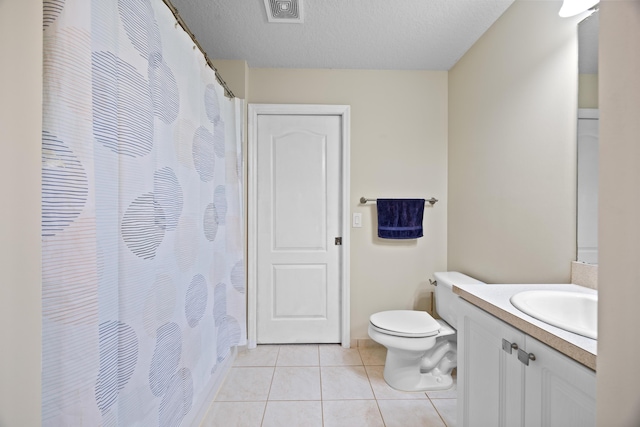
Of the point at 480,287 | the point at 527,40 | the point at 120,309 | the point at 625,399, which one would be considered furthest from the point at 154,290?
the point at 527,40

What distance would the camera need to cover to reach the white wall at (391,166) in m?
2.41

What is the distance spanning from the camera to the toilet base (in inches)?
72.2

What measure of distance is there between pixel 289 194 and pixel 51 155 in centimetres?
183

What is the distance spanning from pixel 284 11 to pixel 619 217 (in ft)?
6.14

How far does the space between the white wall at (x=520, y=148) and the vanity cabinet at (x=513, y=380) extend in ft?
1.98

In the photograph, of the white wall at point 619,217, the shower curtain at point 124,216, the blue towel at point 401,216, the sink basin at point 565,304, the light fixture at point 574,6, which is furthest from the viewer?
the blue towel at point 401,216

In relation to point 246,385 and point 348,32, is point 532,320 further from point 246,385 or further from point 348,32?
point 348,32

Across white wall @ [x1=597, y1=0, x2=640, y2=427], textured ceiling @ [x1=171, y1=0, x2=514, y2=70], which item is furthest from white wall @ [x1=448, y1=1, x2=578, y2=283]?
white wall @ [x1=597, y1=0, x2=640, y2=427]

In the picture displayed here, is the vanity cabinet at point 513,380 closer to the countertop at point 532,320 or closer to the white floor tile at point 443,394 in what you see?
the countertop at point 532,320

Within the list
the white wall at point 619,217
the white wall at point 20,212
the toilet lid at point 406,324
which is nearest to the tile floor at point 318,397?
the toilet lid at point 406,324

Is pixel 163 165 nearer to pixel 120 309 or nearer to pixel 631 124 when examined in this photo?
pixel 120 309

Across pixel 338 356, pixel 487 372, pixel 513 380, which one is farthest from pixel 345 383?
pixel 513 380

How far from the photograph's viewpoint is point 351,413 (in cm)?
162

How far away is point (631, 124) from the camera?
14.8 inches
